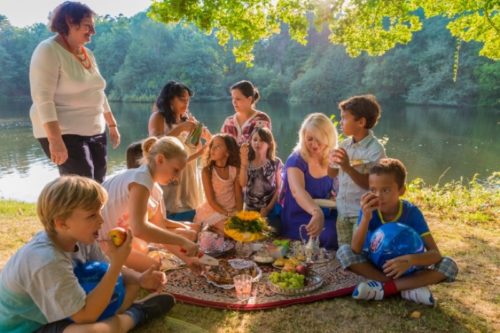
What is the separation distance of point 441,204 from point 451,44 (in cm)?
3190

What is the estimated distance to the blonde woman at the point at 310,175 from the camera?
12.7ft

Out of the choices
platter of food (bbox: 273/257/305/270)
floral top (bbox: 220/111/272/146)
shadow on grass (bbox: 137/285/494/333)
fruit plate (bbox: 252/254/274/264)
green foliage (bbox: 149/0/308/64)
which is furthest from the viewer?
green foliage (bbox: 149/0/308/64)

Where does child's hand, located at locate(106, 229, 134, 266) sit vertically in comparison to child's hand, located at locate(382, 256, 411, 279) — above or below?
above

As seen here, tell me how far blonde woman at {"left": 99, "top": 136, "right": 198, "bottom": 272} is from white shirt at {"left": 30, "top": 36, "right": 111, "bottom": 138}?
0.71m

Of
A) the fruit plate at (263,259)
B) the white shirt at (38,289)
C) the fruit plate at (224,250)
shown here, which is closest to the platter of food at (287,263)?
the fruit plate at (263,259)

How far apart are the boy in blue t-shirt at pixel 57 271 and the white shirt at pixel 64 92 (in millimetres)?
A: 1408

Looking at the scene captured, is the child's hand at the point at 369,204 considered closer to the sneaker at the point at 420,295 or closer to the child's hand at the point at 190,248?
the sneaker at the point at 420,295

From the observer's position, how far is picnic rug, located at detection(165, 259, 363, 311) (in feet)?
9.04

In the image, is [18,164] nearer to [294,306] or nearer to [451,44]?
[294,306]

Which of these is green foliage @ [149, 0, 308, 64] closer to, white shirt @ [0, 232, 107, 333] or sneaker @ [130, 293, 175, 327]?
sneaker @ [130, 293, 175, 327]

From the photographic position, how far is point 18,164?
16156mm

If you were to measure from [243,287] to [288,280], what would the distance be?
0.34m

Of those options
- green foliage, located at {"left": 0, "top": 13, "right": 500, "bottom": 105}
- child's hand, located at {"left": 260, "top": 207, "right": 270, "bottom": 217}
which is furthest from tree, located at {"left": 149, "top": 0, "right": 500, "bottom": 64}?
green foliage, located at {"left": 0, "top": 13, "right": 500, "bottom": 105}

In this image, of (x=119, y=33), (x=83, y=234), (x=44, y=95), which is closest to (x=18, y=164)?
(x=44, y=95)
